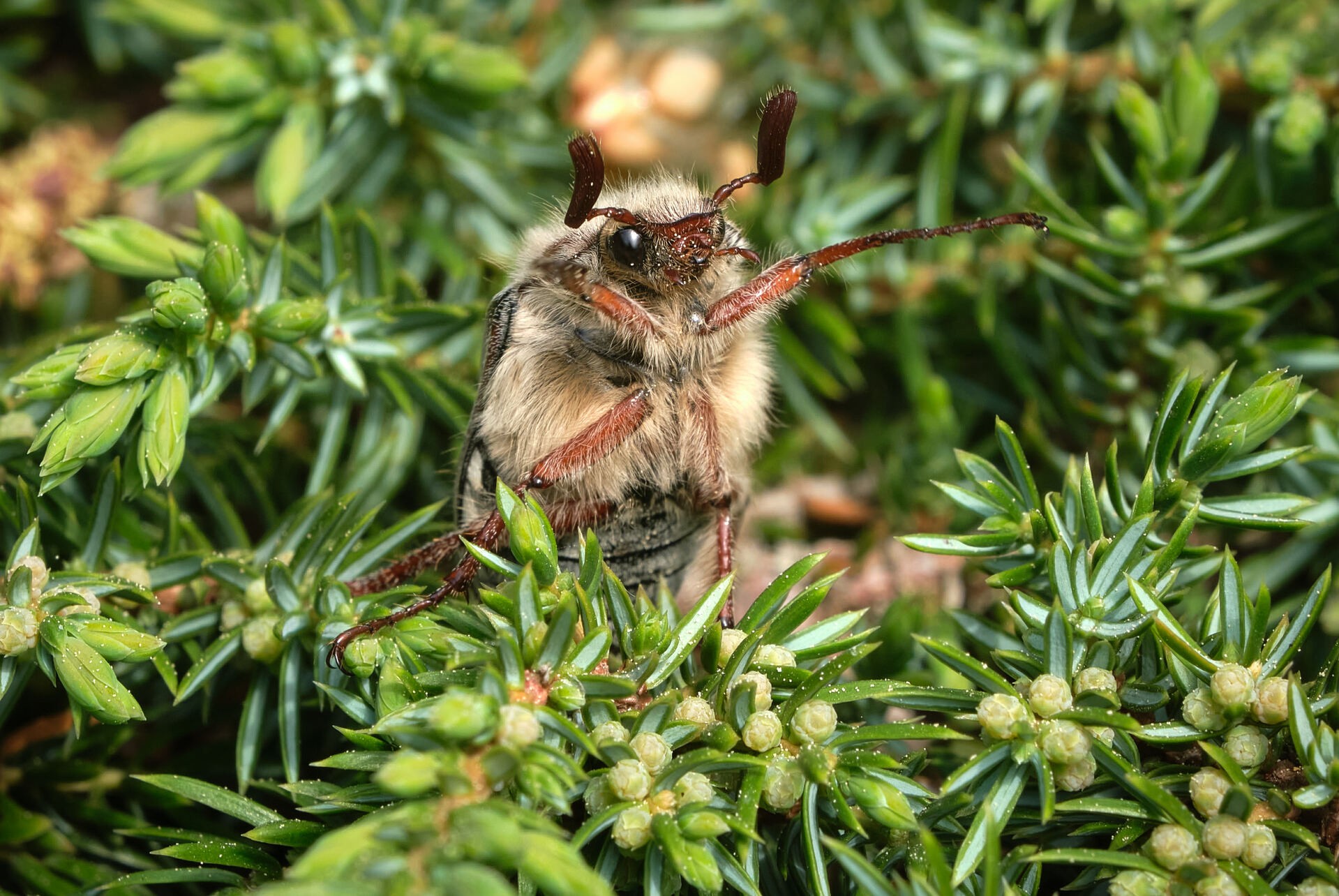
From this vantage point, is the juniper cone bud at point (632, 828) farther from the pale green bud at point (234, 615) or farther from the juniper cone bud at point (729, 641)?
the pale green bud at point (234, 615)

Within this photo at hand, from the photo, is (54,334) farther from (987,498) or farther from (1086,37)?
(1086,37)

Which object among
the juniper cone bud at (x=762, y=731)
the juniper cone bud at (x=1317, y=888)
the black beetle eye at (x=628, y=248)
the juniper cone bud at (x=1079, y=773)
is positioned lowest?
the juniper cone bud at (x=1317, y=888)

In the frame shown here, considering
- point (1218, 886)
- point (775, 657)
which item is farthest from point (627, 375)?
point (1218, 886)

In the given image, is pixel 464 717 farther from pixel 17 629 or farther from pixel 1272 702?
pixel 1272 702

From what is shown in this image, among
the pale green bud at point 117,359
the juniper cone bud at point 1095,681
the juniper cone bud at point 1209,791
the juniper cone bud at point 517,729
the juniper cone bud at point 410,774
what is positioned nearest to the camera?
the juniper cone bud at point 410,774

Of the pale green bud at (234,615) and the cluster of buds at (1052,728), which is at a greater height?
the pale green bud at (234,615)

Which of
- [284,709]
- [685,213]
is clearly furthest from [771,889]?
[685,213]

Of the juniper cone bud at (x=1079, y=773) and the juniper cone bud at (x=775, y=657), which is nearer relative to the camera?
the juniper cone bud at (x=1079, y=773)

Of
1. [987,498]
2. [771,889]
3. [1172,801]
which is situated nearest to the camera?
[1172,801]

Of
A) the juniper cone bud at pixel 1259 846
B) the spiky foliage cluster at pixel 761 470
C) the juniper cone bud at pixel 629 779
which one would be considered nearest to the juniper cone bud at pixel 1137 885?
the spiky foliage cluster at pixel 761 470
